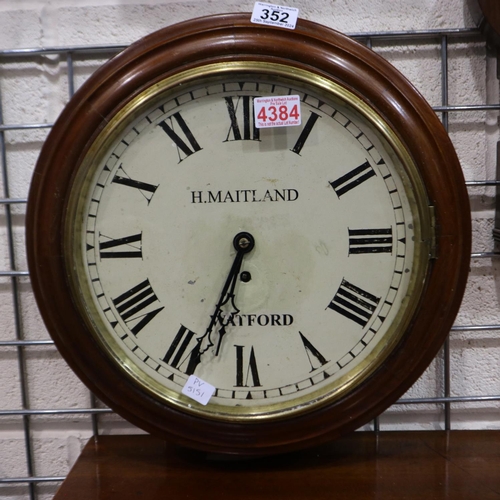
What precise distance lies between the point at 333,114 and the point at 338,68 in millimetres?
56

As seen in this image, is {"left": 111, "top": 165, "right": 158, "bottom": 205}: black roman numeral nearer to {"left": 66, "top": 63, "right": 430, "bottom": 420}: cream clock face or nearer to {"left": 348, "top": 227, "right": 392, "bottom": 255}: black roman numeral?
{"left": 66, "top": 63, "right": 430, "bottom": 420}: cream clock face

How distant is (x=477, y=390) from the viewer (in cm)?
84

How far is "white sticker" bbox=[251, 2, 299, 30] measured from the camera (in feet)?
2.14

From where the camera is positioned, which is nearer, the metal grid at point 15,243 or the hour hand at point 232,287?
the hour hand at point 232,287

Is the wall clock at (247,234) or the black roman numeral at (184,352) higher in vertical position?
the wall clock at (247,234)

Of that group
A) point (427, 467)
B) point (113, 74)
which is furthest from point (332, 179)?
point (427, 467)

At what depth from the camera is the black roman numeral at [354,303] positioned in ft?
2.18

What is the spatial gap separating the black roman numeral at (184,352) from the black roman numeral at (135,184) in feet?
0.58

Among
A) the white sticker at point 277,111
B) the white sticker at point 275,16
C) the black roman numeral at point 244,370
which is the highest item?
the white sticker at point 275,16

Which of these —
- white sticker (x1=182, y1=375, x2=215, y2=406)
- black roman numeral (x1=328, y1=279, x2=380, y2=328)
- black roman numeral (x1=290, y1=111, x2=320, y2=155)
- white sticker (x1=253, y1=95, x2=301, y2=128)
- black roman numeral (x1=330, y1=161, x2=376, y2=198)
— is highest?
white sticker (x1=253, y1=95, x2=301, y2=128)

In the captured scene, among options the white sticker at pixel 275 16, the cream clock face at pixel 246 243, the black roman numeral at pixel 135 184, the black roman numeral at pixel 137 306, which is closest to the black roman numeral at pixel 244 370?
the cream clock face at pixel 246 243

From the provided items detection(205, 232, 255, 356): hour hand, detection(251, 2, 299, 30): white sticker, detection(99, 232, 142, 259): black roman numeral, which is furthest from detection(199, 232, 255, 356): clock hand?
detection(251, 2, 299, 30): white sticker

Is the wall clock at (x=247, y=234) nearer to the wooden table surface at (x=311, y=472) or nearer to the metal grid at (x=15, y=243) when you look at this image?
the wooden table surface at (x=311, y=472)

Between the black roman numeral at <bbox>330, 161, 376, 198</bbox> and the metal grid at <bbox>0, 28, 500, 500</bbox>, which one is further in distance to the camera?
the metal grid at <bbox>0, 28, 500, 500</bbox>
